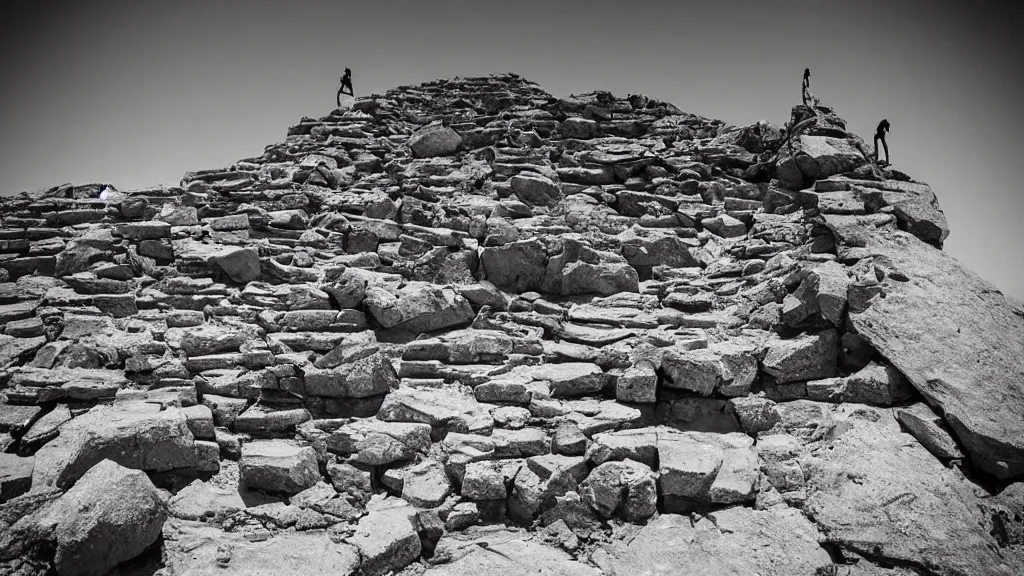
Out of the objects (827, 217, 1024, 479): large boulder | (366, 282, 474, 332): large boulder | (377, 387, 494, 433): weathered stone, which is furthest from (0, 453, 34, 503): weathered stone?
(827, 217, 1024, 479): large boulder

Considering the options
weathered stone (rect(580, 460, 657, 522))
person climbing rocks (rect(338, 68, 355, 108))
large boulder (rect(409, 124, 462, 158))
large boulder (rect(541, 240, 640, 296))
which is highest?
person climbing rocks (rect(338, 68, 355, 108))

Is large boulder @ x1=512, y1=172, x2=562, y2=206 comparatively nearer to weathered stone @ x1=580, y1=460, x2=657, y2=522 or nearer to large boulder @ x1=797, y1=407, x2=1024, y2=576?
weathered stone @ x1=580, y1=460, x2=657, y2=522

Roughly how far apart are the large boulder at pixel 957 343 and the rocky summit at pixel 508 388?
0.14 feet

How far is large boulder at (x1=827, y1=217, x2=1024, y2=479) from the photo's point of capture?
6531mm

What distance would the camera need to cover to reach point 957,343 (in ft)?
24.7

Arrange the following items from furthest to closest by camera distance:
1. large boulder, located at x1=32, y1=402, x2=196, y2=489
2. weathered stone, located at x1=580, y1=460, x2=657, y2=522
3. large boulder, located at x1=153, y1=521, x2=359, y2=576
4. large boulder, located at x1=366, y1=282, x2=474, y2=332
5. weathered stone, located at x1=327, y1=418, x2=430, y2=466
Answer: large boulder, located at x1=366, y1=282, x2=474, y2=332, weathered stone, located at x1=327, y1=418, x2=430, y2=466, weathered stone, located at x1=580, y1=460, x2=657, y2=522, large boulder, located at x1=32, y1=402, x2=196, y2=489, large boulder, located at x1=153, y1=521, x2=359, y2=576

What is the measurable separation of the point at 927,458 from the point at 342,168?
50.4 ft

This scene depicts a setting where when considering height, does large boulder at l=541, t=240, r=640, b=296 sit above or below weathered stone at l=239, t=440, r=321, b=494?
above

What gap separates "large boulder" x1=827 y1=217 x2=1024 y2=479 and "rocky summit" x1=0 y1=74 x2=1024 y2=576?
0.04 m

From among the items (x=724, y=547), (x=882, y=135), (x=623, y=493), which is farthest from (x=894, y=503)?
(x=882, y=135)

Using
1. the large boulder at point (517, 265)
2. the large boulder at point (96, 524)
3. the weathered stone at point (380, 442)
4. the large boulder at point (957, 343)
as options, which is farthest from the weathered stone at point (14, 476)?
the large boulder at point (957, 343)

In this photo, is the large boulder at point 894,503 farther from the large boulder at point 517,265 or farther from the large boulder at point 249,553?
the large boulder at point 517,265

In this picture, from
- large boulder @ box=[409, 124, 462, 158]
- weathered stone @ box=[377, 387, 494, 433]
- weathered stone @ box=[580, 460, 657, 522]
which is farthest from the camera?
large boulder @ box=[409, 124, 462, 158]

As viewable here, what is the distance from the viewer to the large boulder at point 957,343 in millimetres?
6531
